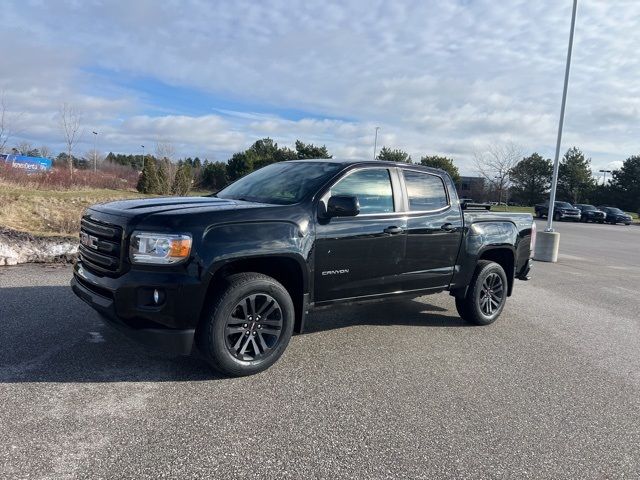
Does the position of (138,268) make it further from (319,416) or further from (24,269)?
(24,269)

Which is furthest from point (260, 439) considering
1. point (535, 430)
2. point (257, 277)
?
point (535, 430)

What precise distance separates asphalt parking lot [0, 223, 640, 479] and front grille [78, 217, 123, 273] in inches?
33.8

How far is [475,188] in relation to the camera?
54781 millimetres

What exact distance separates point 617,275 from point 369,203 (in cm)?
923

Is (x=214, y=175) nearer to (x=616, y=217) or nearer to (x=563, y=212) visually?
(x=563, y=212)

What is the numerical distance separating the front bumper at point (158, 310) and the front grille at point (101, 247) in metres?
0.19

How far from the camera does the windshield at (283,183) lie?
186 inches

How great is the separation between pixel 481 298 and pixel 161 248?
402cm

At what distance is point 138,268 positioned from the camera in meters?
3.77

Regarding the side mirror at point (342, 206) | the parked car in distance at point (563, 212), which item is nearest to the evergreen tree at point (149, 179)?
the side mirror at point (342, 206)

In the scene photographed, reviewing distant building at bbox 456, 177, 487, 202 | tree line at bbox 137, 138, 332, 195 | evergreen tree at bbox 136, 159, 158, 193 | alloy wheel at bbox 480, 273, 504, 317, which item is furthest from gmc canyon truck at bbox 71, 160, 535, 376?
distant building at bbox 456, 177, 487, 202

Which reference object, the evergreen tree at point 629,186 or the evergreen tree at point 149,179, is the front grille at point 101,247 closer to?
the evergreen tree at point 149,179

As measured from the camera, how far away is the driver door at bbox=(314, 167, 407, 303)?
4559mm

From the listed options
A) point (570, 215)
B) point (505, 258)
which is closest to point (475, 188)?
point (570, 215)
